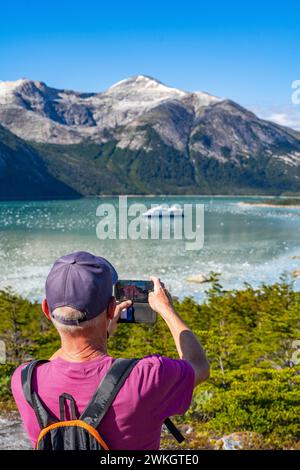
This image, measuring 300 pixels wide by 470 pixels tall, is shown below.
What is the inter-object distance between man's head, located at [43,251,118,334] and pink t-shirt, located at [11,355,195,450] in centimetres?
16

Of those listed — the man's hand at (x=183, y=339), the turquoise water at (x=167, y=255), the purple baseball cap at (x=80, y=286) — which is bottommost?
the turquoise water at (x=167, y=255)

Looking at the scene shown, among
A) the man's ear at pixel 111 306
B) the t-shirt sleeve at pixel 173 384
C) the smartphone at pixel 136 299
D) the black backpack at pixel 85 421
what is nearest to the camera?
the black backpack at pixel 85 421

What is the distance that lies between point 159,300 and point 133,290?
19cm

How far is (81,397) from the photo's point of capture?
206cm

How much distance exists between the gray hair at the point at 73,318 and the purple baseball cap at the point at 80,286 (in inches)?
0.5

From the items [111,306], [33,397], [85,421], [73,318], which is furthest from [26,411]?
[111,306]

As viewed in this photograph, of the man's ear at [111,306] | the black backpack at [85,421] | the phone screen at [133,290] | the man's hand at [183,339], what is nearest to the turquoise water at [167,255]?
the phone screen at [133,290]

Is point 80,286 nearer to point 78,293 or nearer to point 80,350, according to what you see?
point 78,293

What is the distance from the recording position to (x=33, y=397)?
2.13 meters

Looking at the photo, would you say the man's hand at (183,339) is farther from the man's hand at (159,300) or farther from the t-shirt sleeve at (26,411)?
the t-shirt sleeve at (26,411)

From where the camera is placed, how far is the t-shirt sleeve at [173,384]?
2.10 m
